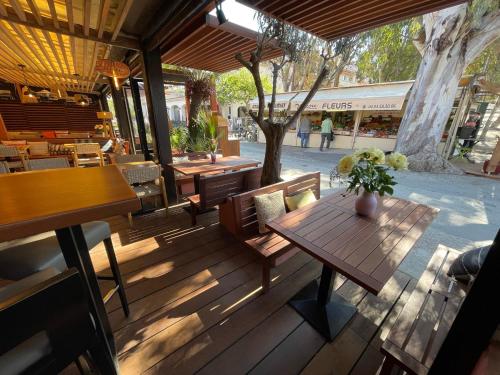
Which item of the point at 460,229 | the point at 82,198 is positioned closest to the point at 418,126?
the point at 460,229

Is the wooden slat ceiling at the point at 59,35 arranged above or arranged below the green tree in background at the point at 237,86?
A: below

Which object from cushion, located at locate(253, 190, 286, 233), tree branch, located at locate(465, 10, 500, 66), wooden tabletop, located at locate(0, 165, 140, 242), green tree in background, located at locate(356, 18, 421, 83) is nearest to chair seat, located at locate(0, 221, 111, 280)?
wooden tabletop, located at locate(0, 165, 140, 242)

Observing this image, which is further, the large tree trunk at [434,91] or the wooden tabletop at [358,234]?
the large tree trunk at [434,91]

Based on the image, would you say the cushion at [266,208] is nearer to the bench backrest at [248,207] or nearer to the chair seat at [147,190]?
the bench backrest at [248,207]

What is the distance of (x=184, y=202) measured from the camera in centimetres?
391

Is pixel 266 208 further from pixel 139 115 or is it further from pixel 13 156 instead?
pixel 13 156

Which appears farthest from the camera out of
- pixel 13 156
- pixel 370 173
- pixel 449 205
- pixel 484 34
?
pixel 484 34

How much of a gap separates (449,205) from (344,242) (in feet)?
12.6

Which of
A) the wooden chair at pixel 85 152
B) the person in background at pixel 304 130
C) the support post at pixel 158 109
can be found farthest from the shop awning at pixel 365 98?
the wooden chair at pixel 85 152

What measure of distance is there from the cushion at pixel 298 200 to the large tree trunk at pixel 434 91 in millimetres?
5456

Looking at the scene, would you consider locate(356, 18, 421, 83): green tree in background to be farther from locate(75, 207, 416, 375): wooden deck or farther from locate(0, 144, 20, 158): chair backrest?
locate(0, 144, 20, 158): chair backrest

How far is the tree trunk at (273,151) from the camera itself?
2.59 m

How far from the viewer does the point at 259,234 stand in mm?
2098

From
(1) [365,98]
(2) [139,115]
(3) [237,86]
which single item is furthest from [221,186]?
(3) [237,86]
